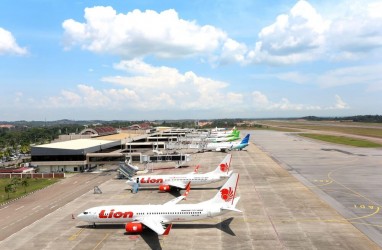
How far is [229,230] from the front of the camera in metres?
42.0

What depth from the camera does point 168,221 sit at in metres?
42.1

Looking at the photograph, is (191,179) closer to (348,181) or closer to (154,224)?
(154,224)

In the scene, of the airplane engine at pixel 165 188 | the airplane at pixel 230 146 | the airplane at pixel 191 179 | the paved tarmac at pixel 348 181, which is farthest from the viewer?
the airplane at pixel 230 146

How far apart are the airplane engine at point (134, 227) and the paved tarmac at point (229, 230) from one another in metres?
0.70

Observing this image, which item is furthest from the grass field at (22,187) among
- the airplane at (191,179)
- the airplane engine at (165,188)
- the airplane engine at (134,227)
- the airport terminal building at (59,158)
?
the airplane engine at (134,227)

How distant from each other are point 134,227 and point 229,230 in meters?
12.3

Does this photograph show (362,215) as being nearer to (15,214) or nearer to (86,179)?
(15,214)

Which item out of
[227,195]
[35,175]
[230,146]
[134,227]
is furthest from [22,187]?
[230,146]

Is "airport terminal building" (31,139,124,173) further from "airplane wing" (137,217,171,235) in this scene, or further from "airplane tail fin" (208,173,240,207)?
"airplane tail fin" (208,173,240,207)

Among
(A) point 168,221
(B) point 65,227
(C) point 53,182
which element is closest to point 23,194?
(C) point 53,182

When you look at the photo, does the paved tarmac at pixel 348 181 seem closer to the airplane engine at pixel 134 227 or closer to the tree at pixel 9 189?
the airplane engine at pixel 134 227

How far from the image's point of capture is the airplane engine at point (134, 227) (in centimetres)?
4112

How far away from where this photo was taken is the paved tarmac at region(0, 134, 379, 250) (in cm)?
3784

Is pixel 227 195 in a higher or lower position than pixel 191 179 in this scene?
higher
